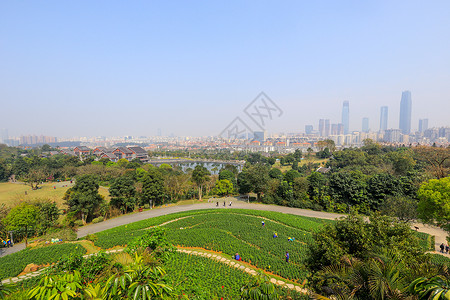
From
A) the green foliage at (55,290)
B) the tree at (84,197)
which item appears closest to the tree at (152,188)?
the tree at (84,197)

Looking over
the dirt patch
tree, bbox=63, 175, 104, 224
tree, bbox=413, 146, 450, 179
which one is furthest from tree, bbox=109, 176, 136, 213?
tree, bbox=413, 146, 450, 179

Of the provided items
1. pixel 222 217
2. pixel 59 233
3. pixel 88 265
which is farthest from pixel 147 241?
pixel 59 233

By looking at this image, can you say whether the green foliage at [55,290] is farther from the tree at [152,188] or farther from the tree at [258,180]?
the tree at [258,180]

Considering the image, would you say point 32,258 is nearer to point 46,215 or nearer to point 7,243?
point 7,243

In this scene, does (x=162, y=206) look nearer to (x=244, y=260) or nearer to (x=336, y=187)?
(x=244, y=260)

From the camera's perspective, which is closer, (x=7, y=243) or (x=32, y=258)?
(x=32, y=258)

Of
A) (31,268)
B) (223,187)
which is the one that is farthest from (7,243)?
(223,187)
